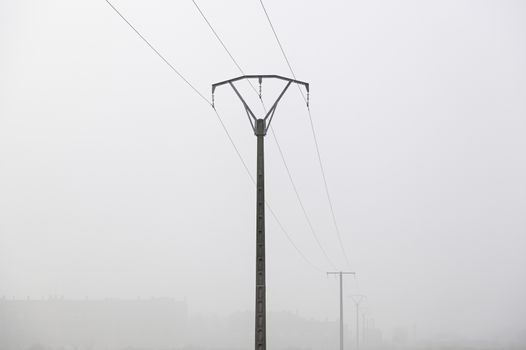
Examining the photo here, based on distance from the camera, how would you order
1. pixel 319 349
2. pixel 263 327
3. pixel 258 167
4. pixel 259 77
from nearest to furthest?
pixel 263 327 < pixel 258 167 < pixel 259 77 < pixel 319 349

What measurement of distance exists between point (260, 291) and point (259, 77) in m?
7.94

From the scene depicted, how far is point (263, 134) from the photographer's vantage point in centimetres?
2308

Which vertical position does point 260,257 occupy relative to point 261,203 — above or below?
below

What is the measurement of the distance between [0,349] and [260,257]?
657ft

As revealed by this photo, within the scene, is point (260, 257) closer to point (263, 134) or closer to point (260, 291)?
point (260, 291)

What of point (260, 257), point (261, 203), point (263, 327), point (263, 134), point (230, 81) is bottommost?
point (263, 327)

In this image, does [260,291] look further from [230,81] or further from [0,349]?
[0,349]

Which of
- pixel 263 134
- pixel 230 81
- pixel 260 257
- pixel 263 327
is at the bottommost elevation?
pixel 263 327

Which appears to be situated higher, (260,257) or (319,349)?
(260,257)

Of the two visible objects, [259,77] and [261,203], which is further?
[259,77]

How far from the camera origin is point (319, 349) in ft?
648

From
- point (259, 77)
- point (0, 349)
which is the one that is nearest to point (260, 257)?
point (259, 77)

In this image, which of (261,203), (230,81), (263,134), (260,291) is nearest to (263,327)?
(260,291)

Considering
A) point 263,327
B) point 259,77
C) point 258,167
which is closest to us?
point 263,327
